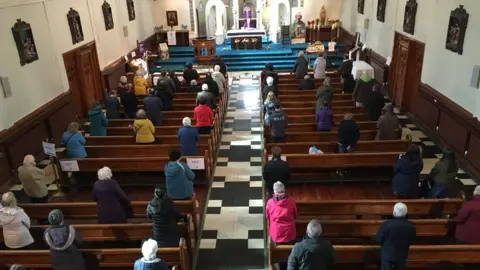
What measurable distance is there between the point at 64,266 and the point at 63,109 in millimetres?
6427

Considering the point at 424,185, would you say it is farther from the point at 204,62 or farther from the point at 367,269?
the point at 204,62

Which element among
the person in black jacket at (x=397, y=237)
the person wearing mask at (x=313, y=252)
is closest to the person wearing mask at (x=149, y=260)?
the person wearing mask at (x=313, y=252)

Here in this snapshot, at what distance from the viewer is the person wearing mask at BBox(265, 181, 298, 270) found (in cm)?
446

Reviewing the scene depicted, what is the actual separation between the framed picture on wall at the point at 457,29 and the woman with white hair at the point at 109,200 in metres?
6.94

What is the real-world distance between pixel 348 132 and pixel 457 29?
11.1 ft

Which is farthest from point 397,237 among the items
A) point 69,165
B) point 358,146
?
point 69,165

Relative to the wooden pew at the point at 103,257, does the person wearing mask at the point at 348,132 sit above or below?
above

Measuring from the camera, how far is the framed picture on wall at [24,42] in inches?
311

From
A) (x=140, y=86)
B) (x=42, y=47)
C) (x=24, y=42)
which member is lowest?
(x=140, y=86)

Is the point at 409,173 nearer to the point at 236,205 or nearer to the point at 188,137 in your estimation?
the point at 236,205

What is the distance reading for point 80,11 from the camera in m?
11.1

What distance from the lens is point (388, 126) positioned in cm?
727

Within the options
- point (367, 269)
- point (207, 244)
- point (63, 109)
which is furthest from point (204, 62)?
point (367, 269)

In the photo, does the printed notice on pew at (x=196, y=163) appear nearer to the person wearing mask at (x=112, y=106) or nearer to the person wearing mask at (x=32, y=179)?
the person wearing mask at (x=32, y=179)
